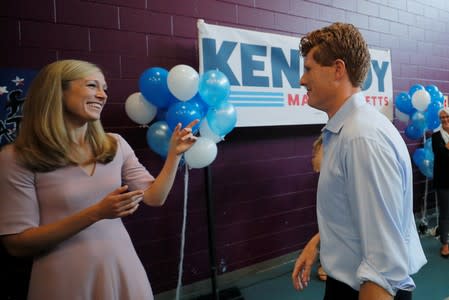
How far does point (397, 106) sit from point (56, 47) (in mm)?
3060

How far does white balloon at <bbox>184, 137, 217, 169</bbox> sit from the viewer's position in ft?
6.08

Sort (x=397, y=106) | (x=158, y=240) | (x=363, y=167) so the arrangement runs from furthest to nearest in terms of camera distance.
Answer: (x=397, y=106), (x=158, y=240), (x=363, y=167)

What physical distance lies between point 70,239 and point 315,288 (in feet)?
6.68

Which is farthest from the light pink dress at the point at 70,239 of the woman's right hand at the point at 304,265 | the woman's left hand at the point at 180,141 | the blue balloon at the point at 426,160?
the blue balloon at the point at 426,160

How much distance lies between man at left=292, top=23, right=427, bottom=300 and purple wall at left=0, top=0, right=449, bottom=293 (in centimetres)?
141

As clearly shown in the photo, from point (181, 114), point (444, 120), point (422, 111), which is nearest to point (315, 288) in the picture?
point (181, 114)

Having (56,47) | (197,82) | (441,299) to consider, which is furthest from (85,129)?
(441,299)

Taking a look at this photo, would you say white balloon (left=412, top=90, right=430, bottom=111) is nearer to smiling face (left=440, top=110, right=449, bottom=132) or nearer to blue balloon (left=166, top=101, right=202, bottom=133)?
smiling face (left=440, top=110, right=449, bottom=132)

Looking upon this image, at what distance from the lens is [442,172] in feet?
10.2

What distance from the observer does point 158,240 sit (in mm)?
2357

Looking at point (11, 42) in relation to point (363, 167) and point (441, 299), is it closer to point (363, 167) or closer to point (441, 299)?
point (363, 167)

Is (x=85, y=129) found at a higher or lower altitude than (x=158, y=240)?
higher

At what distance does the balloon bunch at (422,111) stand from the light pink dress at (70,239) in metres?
3.04

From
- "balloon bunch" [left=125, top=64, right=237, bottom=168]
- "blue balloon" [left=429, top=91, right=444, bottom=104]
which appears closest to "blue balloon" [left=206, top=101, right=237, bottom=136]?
"balloon bunch" [left=125, top=64, right=237, bottom=168]
